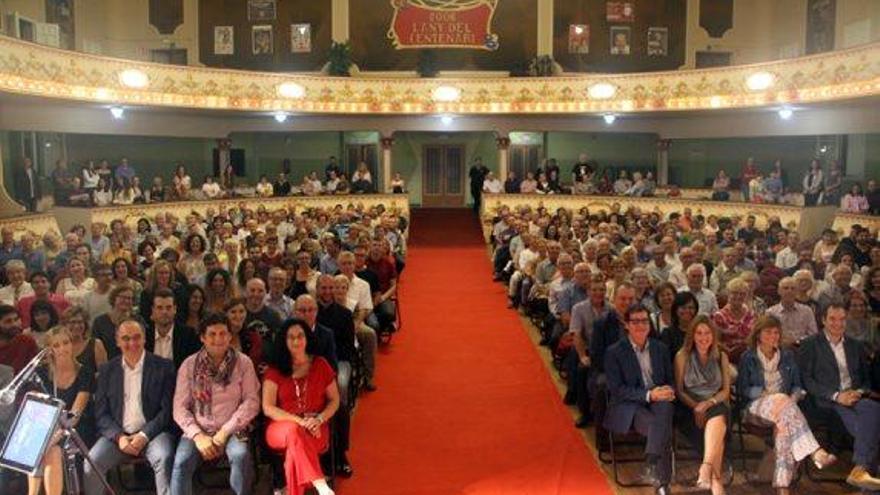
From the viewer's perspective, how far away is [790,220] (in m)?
15.7

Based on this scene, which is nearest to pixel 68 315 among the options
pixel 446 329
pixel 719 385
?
pixel 719 385

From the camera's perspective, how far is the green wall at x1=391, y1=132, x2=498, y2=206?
80.1 ft

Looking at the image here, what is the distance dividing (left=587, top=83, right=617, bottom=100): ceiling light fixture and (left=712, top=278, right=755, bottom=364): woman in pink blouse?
13.6 m

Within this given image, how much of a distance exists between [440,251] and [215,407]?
42.2 feet

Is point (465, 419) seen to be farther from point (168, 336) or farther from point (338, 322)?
point (168, 336)

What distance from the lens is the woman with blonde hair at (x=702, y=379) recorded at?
5211mm

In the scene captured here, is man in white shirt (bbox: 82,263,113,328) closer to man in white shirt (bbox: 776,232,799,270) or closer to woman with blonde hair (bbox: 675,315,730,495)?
woman with blonde hair (bbox: 675,315,730,495)

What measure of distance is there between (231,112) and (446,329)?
1164 centimetres

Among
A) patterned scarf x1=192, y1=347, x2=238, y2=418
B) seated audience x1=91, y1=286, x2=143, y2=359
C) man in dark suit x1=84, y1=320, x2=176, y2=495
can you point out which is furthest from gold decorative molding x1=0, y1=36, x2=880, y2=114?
patterned scarf x1=192, y1=347, x2=238, y2=418

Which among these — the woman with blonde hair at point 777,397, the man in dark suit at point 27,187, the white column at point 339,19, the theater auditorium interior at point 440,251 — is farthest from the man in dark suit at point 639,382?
the white column at point 339,19

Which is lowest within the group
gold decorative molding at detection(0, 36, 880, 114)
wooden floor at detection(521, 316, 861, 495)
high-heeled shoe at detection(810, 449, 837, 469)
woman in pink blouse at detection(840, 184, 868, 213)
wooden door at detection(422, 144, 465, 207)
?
wooden floor at detection(521, 316, 861, 495)

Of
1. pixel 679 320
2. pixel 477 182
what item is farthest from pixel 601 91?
pixel 679 320

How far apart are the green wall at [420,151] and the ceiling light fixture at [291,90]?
5197 mm

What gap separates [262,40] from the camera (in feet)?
72.7
